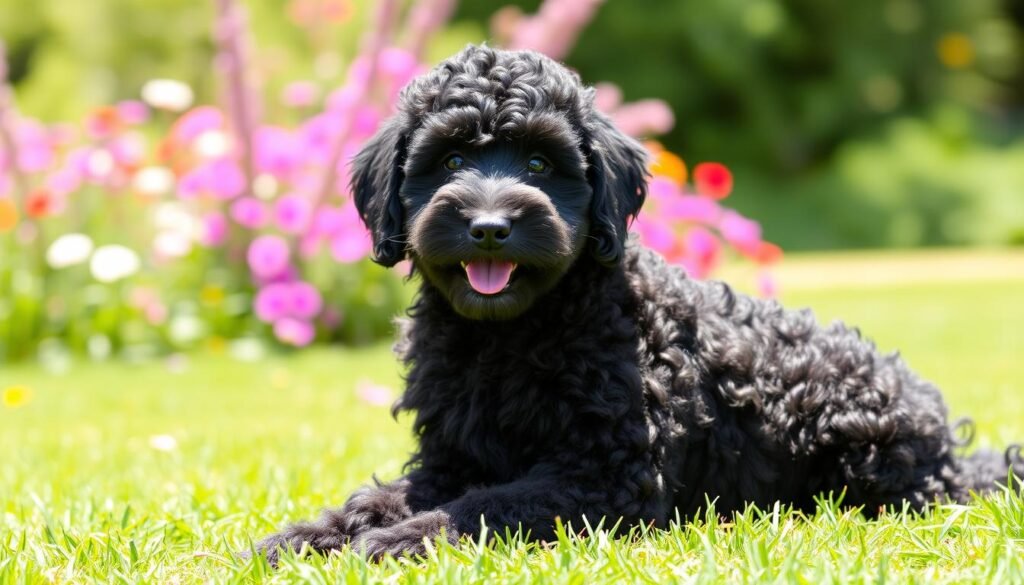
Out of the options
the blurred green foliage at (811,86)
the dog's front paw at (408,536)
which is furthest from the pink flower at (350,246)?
the blurred green foliage at (811,86)

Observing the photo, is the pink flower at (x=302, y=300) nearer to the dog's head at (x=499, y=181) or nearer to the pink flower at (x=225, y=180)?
the pink flower at (x=225, y=180)

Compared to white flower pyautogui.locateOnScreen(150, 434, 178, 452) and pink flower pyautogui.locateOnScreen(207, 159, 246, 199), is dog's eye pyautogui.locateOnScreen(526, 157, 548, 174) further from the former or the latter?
pink flower pyautogui.locateOnScreen(207, 159, 246, 199)

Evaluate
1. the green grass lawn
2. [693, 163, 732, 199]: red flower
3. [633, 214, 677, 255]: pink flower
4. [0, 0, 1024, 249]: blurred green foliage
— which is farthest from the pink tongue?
[0, 0, 1024, 249]: blurred green foliage

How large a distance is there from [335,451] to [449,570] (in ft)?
8.92

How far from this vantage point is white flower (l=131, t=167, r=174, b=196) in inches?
364

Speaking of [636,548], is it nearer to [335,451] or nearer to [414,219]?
[414,219]

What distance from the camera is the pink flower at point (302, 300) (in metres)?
9.29

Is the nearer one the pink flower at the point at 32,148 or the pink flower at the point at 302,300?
the pink flower at the point at 302,300

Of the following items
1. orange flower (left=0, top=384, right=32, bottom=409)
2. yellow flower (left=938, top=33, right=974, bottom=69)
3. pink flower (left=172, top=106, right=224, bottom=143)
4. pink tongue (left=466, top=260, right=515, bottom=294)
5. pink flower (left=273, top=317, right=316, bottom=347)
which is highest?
yellow flower (left=938, top=33, right=974, bottom=69)

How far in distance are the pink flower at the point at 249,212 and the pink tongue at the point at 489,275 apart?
6120 mm

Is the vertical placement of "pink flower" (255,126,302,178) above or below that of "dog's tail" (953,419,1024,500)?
above

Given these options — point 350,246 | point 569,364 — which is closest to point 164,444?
point 569,364

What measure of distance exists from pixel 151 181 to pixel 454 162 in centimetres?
616

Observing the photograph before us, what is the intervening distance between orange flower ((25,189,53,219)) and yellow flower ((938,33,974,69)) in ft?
63.1
